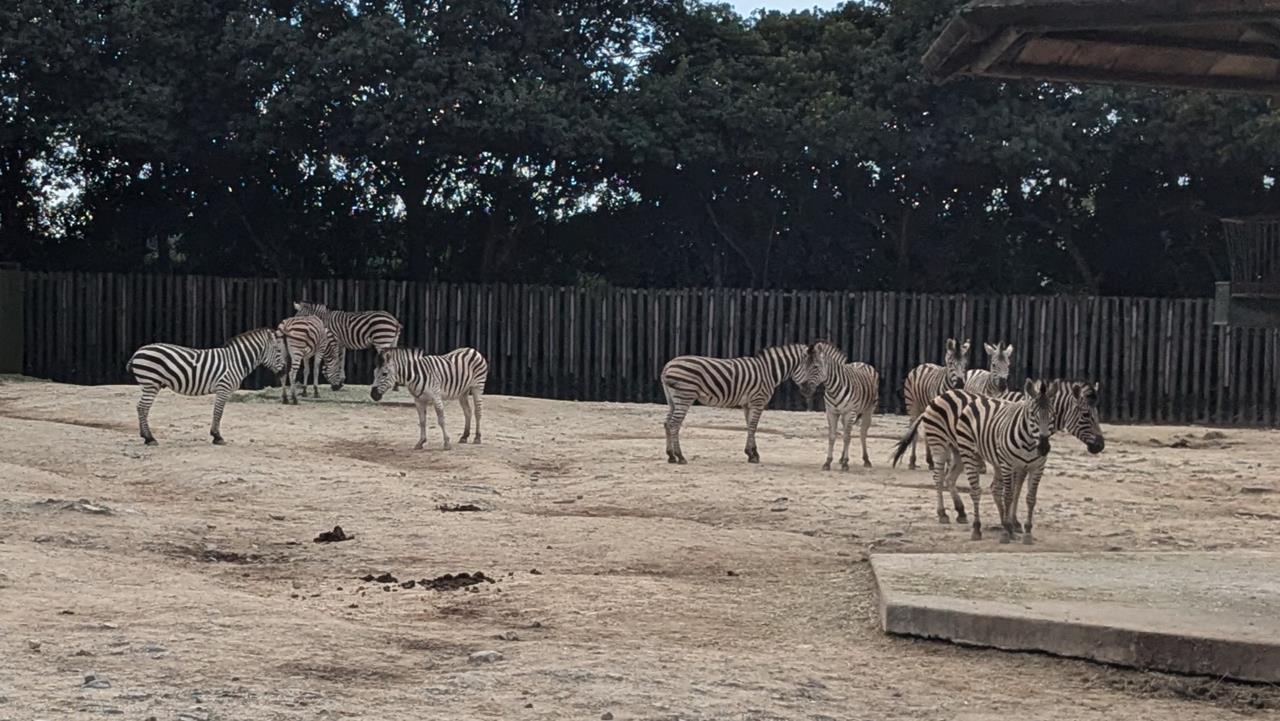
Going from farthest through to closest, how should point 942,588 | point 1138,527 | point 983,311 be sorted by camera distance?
point 983,311
point 1138,527
point 942,588

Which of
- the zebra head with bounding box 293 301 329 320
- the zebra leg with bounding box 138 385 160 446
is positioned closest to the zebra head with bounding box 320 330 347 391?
the zebra head with bounding box 293 301 329 320

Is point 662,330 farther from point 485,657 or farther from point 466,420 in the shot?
point 485,657

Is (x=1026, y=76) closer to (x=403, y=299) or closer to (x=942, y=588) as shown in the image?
(x=942, y=588)

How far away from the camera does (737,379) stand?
18.5m

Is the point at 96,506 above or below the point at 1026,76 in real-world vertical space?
below

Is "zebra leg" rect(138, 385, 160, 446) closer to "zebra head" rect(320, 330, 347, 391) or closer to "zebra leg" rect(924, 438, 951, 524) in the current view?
"zebra head" rect(320, 330, 347, 391)

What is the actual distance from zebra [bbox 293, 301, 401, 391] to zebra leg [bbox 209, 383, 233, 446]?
252 inches

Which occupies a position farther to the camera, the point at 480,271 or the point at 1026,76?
the point at 480,271

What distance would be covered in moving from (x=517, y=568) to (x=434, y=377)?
825 centimetres

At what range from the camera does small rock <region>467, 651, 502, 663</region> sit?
7496 mm

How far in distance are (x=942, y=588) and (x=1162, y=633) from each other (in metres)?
1.54

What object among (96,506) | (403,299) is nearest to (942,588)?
(96,506)

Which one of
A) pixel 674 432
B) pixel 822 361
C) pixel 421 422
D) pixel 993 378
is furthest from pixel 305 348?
pixel 993 378

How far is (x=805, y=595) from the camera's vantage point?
991 cm
